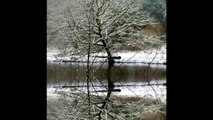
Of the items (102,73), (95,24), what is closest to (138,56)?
(102,73)

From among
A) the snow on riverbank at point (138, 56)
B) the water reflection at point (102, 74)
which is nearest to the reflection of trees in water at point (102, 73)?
the water reflection at point (102, 74)

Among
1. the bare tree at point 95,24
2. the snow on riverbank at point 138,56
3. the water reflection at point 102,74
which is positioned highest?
the bare tree at point 95,24

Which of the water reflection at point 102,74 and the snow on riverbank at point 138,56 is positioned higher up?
the snow on riverbank at point 138,56

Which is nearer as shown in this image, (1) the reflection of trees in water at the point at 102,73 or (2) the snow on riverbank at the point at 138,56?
(1) the reflection of trees in water at the point at 102,73

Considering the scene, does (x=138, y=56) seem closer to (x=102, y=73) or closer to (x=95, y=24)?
(x=102, y=73)

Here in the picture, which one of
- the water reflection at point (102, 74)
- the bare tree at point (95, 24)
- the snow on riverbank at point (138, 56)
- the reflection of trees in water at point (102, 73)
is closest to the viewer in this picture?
the water reflection at point (102, 74)

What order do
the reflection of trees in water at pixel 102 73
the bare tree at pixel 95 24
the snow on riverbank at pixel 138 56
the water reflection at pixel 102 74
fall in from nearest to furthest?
the water reflection at pixel 102 74 → the reflection of trees in water at pixel 102 73 → the snow on riverbank at pixel 138 56 → the bare tree at pixel 95 24

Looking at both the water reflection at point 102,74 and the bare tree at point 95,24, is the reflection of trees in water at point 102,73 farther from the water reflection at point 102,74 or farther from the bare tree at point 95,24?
the bare tree at point 95,24

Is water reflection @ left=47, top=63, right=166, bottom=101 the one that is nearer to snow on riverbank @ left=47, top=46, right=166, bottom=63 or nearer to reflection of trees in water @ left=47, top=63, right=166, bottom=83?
reflection of trees in water @ left=47, top=63, right=166, bottom=83

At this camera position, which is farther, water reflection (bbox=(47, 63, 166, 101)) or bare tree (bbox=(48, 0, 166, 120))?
bare tree (bbox=(48, 0, 166, 120))

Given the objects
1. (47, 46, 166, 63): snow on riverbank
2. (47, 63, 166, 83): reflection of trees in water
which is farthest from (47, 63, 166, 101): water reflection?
(47, 46, 166, 63): snow on riverbank
